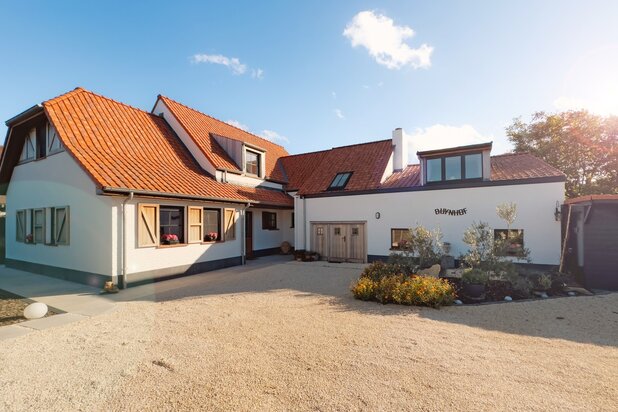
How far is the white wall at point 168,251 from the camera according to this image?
9.94 metres

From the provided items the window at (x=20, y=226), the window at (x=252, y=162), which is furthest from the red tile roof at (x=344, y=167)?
the window at (x=20, y=226)

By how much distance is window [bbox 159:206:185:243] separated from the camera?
11.3 metres

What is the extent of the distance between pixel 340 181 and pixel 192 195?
8640 millimetres

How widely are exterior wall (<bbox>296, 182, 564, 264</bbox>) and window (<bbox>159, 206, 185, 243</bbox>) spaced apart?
23.7ft

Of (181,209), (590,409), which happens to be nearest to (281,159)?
(181,209)

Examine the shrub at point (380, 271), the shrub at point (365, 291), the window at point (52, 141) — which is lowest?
the shrub at point (365, 291)

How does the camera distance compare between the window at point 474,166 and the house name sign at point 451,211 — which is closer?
the house name sign at point 451,211

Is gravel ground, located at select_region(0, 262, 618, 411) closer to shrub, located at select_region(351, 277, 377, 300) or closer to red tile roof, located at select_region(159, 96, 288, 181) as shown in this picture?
shrub, located at select_region(351, 277, 377, 300)

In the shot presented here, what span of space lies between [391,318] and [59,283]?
11.5m

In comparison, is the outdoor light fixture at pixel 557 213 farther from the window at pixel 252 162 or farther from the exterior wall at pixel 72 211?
the exterior wall at pixel 72 211

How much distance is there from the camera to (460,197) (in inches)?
522

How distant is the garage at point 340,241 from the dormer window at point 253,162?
15.8 ft

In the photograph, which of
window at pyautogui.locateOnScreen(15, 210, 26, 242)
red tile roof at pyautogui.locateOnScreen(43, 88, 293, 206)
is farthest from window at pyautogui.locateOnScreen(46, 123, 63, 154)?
window at pyautogui.locateOnScreen(15, 210, 26, 242)

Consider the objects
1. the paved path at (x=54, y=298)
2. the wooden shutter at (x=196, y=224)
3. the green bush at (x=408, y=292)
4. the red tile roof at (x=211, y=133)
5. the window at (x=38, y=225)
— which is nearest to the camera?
Answer: the paved path at (x=54, y=298)
